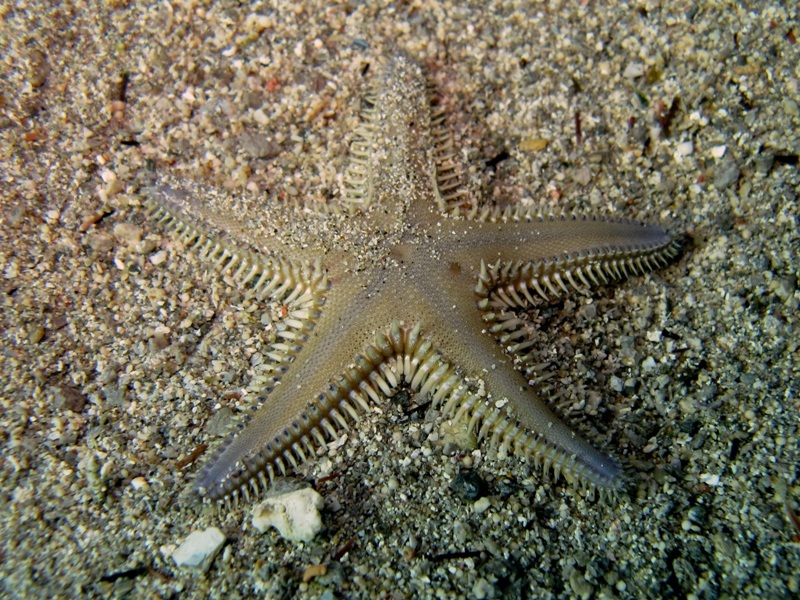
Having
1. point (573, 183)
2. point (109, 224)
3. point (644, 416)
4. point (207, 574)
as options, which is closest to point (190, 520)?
point (207, 574)

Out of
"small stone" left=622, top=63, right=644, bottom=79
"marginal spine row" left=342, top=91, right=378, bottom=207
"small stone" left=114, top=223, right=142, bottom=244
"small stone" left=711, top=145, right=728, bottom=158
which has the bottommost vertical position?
"small stone" left=114, top=223, right=142, bottom=244

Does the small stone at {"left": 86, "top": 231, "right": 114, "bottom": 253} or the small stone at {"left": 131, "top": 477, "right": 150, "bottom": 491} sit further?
the small stone at {"left": 86, "top": 231, "right": 114, "bottom": 253}

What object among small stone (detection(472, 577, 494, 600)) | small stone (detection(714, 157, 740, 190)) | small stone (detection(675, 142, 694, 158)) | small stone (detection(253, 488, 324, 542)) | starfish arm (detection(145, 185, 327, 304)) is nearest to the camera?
small stone (detection(472, 577, 494, 600))

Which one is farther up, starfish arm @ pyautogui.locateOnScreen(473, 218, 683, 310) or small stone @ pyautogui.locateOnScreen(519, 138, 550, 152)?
small stone @ pyautogui.locateOnScreen(519, 138, 550, 152)

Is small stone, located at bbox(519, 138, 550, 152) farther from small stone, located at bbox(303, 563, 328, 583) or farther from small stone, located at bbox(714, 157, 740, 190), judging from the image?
small stone, located at bbox(303, 563, 328, 583)

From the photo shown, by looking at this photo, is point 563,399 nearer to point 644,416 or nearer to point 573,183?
point 644,416

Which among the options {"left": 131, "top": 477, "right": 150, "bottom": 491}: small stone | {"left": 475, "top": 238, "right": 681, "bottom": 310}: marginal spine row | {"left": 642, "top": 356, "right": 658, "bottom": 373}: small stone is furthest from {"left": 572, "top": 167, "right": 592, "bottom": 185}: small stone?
{"left": 131, "top": 477, "right": 150, "bottom": 491}: small stone
